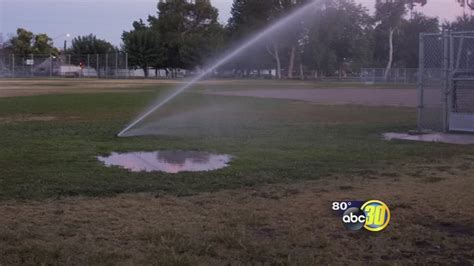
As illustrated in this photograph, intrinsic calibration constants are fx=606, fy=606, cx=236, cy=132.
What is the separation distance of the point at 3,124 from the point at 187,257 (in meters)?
12.7

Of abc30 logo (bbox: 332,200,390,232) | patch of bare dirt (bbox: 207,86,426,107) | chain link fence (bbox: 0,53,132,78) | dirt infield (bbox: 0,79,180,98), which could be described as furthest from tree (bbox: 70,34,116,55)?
abc30 logo (bbox: 332,200,390,232)

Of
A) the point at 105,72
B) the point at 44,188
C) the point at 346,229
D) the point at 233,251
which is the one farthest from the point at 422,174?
the point at 105,72

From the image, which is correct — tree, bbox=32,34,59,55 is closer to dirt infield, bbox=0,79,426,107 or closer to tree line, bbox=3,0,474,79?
tree line, bbox=3,0,474,79

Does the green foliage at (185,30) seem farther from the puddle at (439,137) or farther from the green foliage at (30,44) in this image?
the puddle at (439,137)

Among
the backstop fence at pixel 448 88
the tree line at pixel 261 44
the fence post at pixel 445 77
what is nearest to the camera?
the fence post at pixel 445 77

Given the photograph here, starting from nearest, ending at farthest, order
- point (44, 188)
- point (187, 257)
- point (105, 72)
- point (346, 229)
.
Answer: point (187, 257), point (346, 229), point (44, 188), point (105, 72)

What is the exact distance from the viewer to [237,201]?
22.0ft

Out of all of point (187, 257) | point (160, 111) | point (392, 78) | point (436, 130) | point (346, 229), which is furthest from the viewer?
point (392, 78)

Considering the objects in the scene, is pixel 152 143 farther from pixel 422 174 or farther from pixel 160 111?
pixel 160 111

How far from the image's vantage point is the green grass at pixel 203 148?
7.71 meters

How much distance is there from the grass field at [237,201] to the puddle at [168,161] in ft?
1.18

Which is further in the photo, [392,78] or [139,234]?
[392,78]

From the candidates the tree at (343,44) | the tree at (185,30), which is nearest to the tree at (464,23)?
the tree at (343,44)

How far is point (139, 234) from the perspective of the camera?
531 cm
